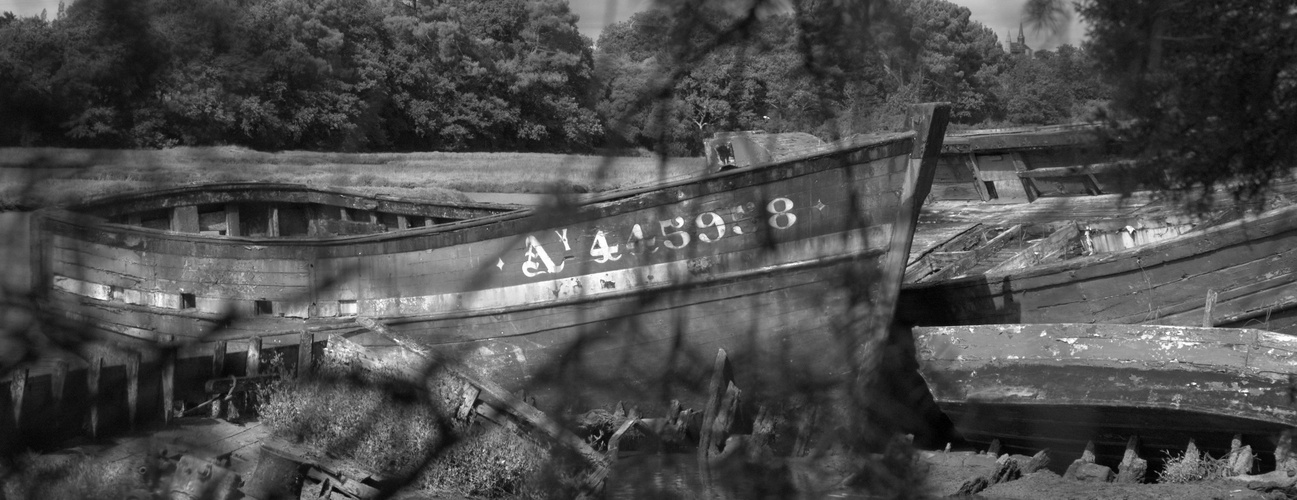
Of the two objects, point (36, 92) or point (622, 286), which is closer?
point (36, 92)

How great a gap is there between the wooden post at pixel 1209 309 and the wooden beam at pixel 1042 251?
1.58m

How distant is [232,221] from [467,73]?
5.67 meters

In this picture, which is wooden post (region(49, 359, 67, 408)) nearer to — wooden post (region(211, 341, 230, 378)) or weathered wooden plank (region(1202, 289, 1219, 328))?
wooden post (region(211, 341, 230, 378))

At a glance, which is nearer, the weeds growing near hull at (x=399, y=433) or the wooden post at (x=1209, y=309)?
the weeds growing near hull at (x=399, y=433)

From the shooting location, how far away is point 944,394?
6809 millimetres

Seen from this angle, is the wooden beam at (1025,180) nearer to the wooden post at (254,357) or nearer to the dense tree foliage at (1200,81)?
the wooden post at (254,357)

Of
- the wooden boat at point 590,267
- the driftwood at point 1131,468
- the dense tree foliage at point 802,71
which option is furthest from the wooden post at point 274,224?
the driftwood at point 1131,468

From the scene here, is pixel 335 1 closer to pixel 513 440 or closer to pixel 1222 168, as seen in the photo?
pixel 1222 168

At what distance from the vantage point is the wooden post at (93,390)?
2.61 meters

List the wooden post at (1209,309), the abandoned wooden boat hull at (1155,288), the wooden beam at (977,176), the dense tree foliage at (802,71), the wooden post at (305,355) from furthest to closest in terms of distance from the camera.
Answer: the wooden beam at (977,176) → the abandoned wooden boat hull at (1155,288) → the wooden post at (1209,309) → the wooden post at (305,355) → the dense tree foliage at (802,71)

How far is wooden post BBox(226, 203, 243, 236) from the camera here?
7874mm

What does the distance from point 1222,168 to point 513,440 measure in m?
3.24

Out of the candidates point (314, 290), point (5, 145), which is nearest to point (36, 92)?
point (5, 145)

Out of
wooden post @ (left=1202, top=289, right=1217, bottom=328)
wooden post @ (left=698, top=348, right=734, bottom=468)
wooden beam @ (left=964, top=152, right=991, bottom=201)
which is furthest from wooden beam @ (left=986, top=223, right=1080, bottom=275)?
wooden post @ (left=698, top=348, right=734, bottom=468)
